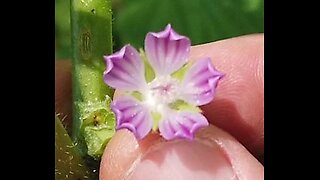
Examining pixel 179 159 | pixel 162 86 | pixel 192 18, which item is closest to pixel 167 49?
pixel 162 86

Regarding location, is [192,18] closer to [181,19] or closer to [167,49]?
[181,19]

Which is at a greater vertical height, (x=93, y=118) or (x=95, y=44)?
(x=95, y=44)

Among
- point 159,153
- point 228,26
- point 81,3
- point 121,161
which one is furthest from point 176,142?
point 228,26

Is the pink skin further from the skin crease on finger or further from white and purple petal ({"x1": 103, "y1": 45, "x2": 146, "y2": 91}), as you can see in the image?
white and purple petal ({"x1": 103, "y1": 45, "x2": 146, "y2": 91})

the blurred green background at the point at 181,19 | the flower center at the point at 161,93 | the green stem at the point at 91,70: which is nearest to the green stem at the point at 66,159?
the green stem at the point at 91,70

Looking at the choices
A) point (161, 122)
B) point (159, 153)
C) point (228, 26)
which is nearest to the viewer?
point (161, 122)

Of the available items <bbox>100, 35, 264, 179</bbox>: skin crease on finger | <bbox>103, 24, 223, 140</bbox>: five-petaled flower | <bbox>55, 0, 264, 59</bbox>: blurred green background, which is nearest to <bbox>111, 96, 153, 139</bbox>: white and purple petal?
<bbox>103, 24, 223, 140</bbox>: five-petaled flower

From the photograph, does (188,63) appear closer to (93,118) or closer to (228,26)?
(93,118)
